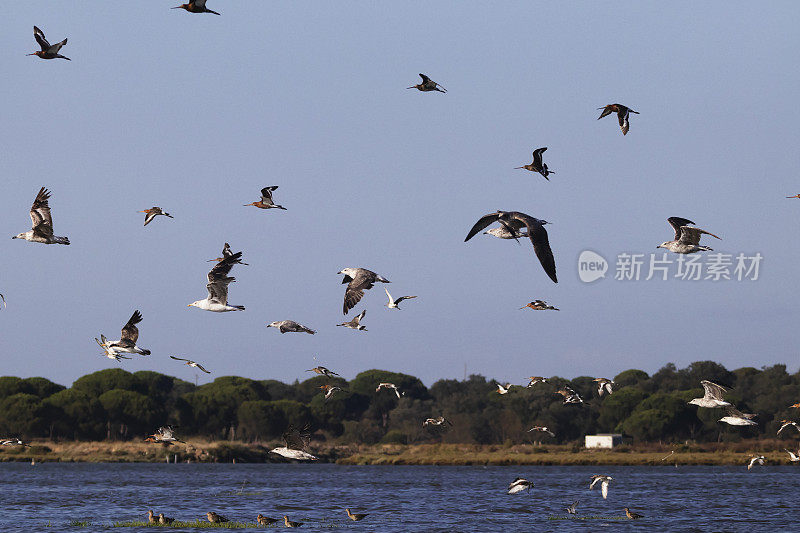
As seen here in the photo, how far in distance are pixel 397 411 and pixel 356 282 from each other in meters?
140

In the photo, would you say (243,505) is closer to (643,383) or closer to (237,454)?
(237,454)

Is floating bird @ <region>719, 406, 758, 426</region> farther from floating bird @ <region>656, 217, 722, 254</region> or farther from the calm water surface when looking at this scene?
the calm water surface

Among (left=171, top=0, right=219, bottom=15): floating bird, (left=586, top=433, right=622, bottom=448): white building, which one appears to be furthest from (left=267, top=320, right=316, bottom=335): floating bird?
(left=586, top=433, right=622, bottom=448): white building

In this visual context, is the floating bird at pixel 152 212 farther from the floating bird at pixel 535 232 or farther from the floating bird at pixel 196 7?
the floating bird at pixel 535 232

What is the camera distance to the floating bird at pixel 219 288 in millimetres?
34656

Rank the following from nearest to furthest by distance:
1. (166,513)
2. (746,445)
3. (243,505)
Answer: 1. (166,513)
2. (243,505)
3. (746,445)

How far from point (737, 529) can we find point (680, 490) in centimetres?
2801

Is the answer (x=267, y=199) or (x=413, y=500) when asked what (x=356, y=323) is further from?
(x=413, y=500)

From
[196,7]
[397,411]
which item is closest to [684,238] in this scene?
[196,7]

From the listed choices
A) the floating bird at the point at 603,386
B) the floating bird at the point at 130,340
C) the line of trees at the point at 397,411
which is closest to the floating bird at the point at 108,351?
the floating bird at the point at 130,340

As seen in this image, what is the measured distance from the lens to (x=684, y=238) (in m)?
38.2

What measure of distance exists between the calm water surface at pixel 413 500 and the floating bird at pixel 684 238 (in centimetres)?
1609

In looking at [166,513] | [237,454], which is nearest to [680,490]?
[166,513]

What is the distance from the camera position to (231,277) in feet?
115
